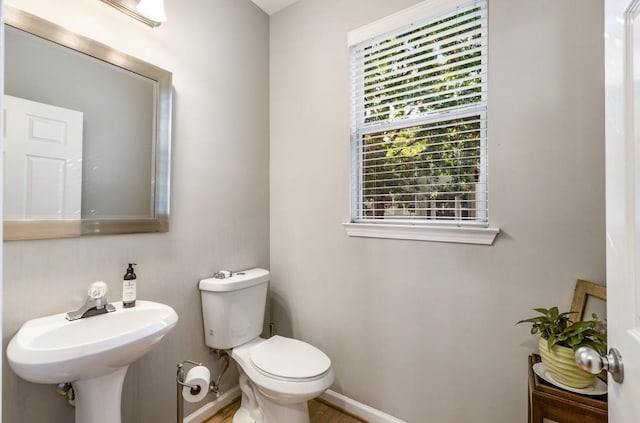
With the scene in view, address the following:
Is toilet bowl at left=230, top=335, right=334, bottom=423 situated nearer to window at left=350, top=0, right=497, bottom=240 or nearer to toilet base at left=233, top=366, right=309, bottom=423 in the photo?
toilet base at left=233, top=366, right=309, bottom=423

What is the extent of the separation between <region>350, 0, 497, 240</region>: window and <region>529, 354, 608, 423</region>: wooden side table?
2.21 ft

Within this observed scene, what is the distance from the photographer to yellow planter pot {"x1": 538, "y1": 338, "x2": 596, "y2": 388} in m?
1.09

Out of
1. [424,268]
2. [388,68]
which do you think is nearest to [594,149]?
[424,268]

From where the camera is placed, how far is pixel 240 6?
6.73 feet

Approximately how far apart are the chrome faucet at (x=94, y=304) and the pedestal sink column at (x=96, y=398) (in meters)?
0.24

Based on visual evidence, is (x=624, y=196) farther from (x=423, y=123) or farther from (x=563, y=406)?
(x=423, y=123)

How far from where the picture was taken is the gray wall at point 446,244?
4.30 ft

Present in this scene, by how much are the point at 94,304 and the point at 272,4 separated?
6.66 ft

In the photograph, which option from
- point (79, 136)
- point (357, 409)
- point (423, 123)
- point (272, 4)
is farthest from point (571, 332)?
point (272, 4)

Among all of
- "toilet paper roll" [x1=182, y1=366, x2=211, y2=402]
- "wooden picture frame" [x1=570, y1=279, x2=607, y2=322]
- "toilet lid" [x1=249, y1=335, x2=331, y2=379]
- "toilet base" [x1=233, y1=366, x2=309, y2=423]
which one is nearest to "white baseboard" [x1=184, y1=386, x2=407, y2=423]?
"toilet base" [x1=233, y1=366, x2=309, y2=423]

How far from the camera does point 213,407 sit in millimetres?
1857

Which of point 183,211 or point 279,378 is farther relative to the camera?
point 183,211

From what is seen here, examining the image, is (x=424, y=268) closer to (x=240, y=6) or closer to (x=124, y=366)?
(x=124, y=366)

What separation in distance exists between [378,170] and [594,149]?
939 mm
